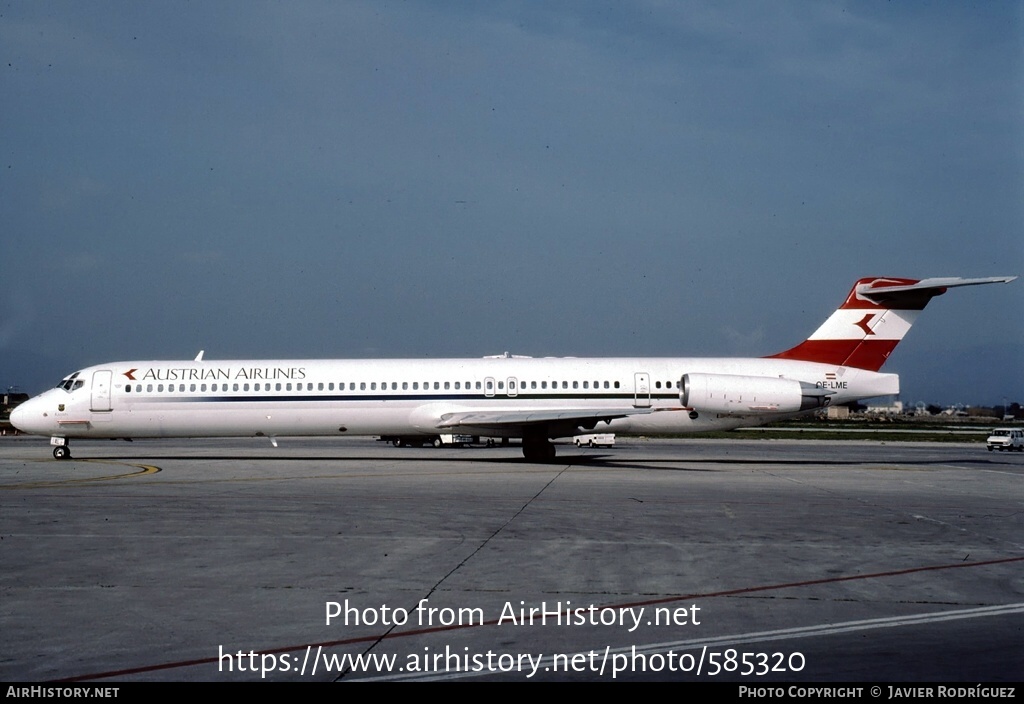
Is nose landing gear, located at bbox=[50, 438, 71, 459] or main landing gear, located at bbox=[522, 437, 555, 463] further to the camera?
main landing gear, located at bbox=[522, 437, 555, 463]

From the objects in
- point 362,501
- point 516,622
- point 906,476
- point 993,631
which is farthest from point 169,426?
point 993,631

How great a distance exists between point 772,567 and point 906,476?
16.3 metres

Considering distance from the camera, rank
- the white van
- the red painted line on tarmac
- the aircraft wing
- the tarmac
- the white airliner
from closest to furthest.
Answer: the red painted line on tarmac → the tarmac → the aircraft wing → the white airliner → the white van

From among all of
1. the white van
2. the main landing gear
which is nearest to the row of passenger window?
the main landing gear

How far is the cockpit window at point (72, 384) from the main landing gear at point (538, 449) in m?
14.2

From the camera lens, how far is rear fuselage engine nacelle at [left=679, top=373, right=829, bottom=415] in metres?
28.1

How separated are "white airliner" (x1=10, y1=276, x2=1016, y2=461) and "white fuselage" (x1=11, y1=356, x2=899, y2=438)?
3 cm

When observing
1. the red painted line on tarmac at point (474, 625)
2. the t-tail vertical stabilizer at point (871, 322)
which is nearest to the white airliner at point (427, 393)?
the t-tail vertical stabilizer at point (871, 322)

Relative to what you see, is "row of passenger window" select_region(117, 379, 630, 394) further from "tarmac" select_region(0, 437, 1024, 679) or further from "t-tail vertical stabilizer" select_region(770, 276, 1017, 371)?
"tarmac" select_region(0, 437, 1024, 679)

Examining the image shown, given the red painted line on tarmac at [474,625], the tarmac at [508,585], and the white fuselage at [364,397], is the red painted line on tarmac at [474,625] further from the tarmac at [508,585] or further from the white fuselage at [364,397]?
the white fuselage at [364,397]

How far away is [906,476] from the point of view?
966 inches

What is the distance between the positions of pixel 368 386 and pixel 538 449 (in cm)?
577

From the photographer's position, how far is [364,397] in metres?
29.2
